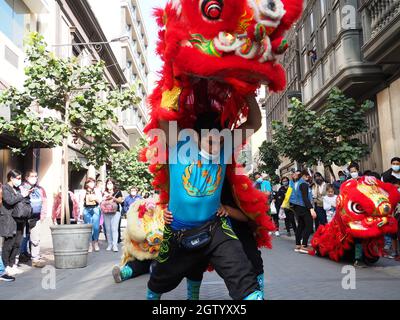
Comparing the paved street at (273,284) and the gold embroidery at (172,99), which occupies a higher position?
the gold embroidery at (172,99)

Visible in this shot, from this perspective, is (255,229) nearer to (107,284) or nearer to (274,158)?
(107,284)

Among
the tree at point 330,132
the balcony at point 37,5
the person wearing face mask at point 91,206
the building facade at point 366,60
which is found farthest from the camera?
the balcony at point 37,5

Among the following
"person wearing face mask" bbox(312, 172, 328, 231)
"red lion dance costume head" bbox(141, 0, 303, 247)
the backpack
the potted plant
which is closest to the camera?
"red lion dance costume head" bbox(141, 0, 303, 247)

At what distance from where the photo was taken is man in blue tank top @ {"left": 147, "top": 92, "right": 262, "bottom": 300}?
289 centimetres

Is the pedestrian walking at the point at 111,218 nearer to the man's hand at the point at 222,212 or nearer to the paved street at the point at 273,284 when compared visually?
the paved street at the point at 273,284

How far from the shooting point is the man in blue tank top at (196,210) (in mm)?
2889

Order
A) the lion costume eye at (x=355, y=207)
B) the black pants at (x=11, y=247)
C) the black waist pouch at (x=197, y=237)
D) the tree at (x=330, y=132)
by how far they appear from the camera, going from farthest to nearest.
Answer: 1. the tree at (x=330, y=132)
2. the black pants at (x=11, y=247)
3. the lion costume eye at (x=355, y=207)
4. the black waist pouch at (x=197, y=237)

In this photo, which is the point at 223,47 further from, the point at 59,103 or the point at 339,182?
the point at 339,182

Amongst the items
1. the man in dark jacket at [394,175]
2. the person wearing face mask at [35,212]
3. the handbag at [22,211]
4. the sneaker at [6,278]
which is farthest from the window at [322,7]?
the sneaker at [6,278]

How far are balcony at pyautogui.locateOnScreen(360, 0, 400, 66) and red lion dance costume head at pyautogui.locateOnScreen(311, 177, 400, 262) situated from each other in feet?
19.8

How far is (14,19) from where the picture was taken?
1488cm

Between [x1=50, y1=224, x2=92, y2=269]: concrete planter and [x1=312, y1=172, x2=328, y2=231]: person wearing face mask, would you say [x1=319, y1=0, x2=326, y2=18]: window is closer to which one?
[x1=312, y1=172, x2=328, y2=231]: person wearing face mask

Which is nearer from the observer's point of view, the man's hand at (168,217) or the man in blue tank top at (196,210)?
the man in blue tank top at (196,210)

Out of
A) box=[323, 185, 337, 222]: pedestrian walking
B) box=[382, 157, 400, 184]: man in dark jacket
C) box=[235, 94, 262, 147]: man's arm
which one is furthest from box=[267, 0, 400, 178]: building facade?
box=[235, 94, 262, 147]: man's arm
